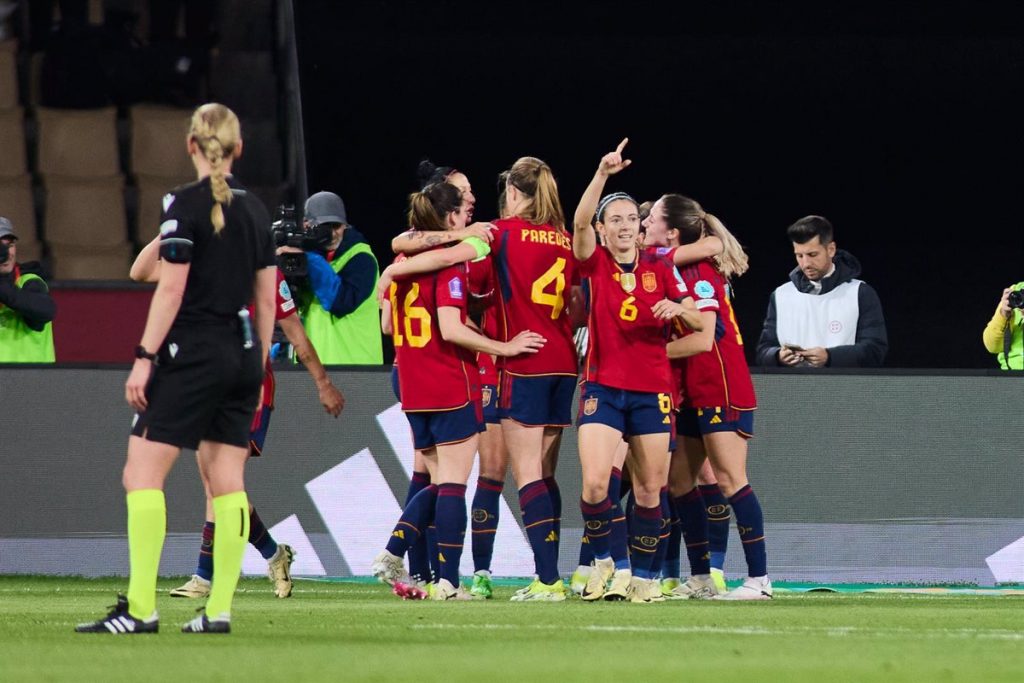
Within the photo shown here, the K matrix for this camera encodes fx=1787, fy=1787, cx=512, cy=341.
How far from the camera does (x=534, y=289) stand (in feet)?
26.1

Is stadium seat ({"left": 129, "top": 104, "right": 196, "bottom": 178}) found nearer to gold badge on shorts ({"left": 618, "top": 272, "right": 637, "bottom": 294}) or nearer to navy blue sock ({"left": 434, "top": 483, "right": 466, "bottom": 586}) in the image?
navy blue sock ({"left": 434, "top": 483, "right": 466, "bottom": 586})

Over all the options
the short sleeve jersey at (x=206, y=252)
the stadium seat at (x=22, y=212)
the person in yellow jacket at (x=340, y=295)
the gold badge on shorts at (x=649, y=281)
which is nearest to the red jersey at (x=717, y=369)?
the gold badge on shorts at (x=649, y=281)

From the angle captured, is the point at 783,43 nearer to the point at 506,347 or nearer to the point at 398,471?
the point at 398,471

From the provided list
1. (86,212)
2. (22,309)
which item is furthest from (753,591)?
(86,212)

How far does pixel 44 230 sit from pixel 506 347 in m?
7.87

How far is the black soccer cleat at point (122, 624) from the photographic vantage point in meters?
5.47

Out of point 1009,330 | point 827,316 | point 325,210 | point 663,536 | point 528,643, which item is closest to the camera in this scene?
point 528,643

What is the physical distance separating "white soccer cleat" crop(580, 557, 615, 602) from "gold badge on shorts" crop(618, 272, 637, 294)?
Answer: 1.20m

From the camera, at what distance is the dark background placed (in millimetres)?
15266

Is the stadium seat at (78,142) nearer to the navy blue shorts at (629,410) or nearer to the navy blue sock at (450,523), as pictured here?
the navy blue sock at (450,523)

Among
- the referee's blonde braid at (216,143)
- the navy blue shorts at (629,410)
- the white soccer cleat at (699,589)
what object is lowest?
the white soccer cleat at (699,589)

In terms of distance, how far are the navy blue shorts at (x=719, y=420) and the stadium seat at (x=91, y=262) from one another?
6.89m

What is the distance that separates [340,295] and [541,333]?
8.16 feet

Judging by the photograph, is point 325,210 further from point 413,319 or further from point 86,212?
point 86,212
